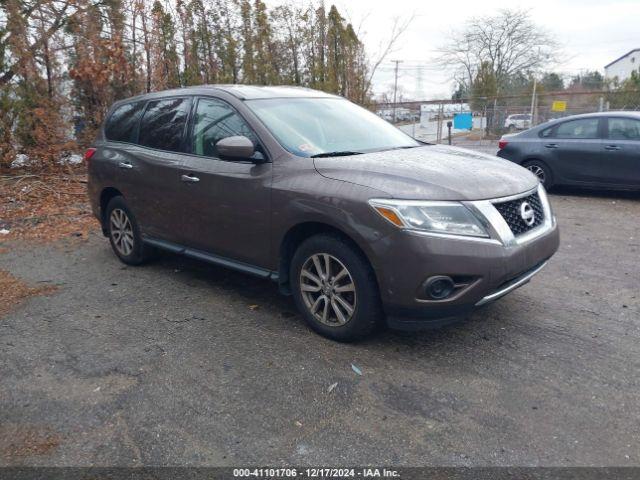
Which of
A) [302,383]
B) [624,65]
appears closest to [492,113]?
[302,383]

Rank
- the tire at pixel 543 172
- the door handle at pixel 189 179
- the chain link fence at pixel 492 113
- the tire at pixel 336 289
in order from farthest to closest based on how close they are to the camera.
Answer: the chain link fence at pixel 492 113, the tire at pixel 543 172, the door handle at pixel 189 179, the tire at pixel 336 289

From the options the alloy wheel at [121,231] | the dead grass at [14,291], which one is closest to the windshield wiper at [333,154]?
the alloy wheel at [121,231]

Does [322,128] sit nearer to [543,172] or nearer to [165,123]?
[165,123]

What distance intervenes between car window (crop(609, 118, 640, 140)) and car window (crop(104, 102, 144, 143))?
282 inches

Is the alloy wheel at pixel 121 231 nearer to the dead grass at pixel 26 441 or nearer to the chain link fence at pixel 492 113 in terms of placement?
the dead grass at pixel 26 441

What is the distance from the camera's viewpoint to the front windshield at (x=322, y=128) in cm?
398

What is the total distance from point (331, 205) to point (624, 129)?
699 centimetres

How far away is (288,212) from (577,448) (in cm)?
219

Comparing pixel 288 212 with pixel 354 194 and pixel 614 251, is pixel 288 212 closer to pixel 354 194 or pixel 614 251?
pixel 354 194

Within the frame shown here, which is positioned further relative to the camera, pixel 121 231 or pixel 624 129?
pixel 624 129

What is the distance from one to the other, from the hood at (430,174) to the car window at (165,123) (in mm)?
1604

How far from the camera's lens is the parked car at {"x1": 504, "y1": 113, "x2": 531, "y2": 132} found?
23970 millimetres

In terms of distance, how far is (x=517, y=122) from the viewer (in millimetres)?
24375

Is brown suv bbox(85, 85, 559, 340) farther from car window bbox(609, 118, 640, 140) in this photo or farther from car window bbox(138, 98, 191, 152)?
car window bbox(609, 118, 640, 140)
